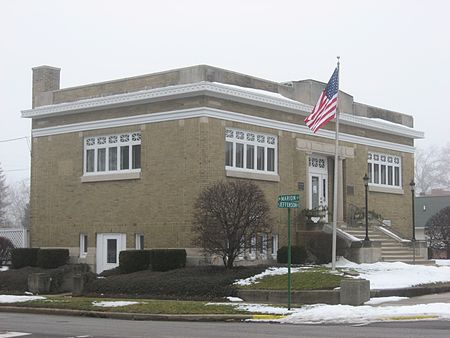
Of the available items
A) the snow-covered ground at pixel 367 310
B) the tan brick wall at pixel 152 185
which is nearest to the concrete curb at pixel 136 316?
the snow-covered ground at pixel 367 310

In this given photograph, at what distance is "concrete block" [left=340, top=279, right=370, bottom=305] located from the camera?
21.4 m

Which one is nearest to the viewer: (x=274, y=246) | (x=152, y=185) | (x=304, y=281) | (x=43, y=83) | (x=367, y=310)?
(x=367, y=310)

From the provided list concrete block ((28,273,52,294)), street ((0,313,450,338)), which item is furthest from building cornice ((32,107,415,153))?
street ((0,313,450,338))

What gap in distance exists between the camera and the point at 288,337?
14844mm

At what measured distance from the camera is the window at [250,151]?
31.5 meters

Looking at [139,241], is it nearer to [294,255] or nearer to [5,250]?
[294,255]

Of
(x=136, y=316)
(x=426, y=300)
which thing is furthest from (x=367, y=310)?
(x=136, y=316)

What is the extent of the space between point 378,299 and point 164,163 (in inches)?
463

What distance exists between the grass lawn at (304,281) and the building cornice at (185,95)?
28.6 feet

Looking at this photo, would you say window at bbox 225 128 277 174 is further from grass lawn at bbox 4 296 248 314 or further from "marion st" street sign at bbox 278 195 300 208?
"marion st" street sign at bbox 278 195 300 208

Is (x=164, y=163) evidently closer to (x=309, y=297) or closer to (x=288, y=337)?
(x=309, y=297)

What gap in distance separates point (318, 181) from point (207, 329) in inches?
802

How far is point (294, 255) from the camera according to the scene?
31.6 meters

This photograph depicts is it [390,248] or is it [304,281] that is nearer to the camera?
[304,281]
